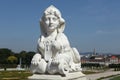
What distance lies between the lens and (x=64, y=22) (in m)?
8.84

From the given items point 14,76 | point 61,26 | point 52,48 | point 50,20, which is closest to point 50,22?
point 50,20

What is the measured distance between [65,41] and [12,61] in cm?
5645

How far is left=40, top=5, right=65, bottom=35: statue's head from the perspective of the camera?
8.49 m

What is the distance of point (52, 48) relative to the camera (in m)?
8.31

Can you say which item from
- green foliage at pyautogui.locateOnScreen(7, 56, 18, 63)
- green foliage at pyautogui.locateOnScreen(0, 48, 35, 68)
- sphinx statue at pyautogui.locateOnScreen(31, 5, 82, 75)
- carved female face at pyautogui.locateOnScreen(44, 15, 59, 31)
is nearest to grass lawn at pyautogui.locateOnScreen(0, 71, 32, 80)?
sphinx statue at pyautogui.locateOnScreen(31, 5, 82, 75)

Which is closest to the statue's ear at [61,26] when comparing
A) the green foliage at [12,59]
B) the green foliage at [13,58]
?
the green foliage at [13,58]

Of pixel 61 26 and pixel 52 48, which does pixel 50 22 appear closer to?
pixel 61 26

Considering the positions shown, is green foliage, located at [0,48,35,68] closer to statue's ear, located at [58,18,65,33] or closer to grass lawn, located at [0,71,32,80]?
grass lawn, located at [0,71,32,80]

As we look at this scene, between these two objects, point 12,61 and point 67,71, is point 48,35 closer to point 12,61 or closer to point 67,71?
point 67,71

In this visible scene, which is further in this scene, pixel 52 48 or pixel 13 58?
pixel 13 58

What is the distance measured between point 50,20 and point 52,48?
2.52 ft

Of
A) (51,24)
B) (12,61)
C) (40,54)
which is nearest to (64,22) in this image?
(51,24)

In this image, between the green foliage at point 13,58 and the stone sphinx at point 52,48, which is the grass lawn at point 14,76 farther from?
the green foliage at point 13,58

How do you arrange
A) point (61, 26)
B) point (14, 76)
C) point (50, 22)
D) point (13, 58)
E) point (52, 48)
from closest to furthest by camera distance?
point (52, 48) < point (50, 22) < point (61, 26) < point (14, 76) < point (13, 58)
